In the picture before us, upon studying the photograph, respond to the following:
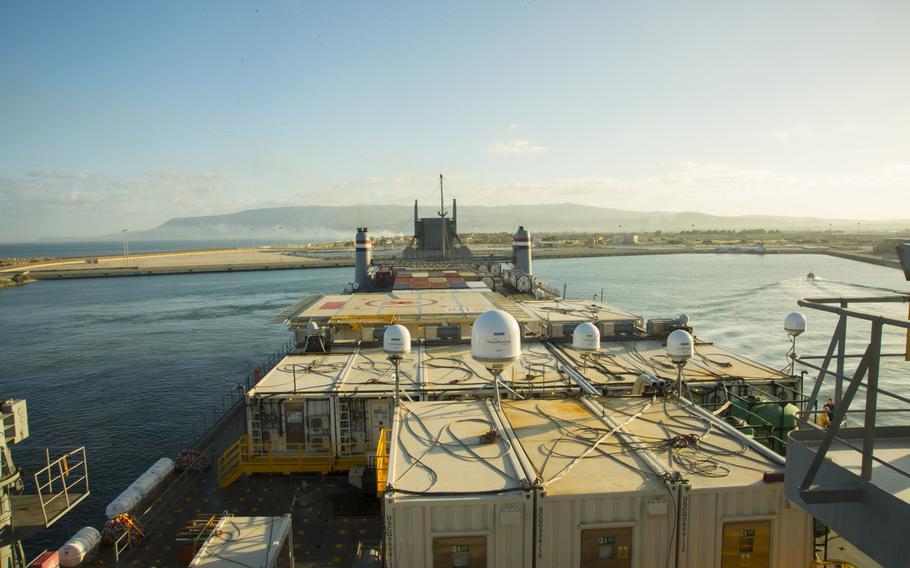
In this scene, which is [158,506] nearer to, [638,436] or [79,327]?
[638,436]

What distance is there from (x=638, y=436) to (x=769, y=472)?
A: 7.78 ft

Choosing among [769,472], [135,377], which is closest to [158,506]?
[769,472]

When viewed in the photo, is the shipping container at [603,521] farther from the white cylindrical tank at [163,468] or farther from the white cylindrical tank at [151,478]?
the white cylindrical tank at [163,468]

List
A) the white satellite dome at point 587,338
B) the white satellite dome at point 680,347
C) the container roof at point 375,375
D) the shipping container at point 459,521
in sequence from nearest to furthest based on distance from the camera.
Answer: the shipping container at point 459,521 → the white satellite dome at point 680,347 → the container roof at point 375,375 → the white satellite dome at point 587,338

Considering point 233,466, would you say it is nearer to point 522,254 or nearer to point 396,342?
point 396,342

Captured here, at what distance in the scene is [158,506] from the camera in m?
16.7

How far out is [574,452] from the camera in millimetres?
9711

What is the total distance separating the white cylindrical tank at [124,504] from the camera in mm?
15700

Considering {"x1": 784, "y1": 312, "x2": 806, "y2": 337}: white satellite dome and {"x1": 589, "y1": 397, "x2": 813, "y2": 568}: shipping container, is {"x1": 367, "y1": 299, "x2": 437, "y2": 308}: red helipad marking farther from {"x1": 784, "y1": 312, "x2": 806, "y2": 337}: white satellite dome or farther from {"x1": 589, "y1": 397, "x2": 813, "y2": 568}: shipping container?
{"x1": 589, "y1": 397, "x2": 813, "y2": 568}: shipping container

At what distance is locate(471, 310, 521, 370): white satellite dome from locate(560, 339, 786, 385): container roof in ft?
23.4

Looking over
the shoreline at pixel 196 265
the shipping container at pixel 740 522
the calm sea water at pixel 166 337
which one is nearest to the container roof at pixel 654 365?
the shipping container at pixel 740 522

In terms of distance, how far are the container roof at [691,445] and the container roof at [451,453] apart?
2.68 meters

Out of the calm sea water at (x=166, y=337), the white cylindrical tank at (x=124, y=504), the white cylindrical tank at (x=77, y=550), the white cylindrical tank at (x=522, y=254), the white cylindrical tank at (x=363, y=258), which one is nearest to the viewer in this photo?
the white cylindrical tank at (x=77, y=550)

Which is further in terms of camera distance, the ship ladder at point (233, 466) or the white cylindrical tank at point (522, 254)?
the white cylindrical tank at point (522, 254)
